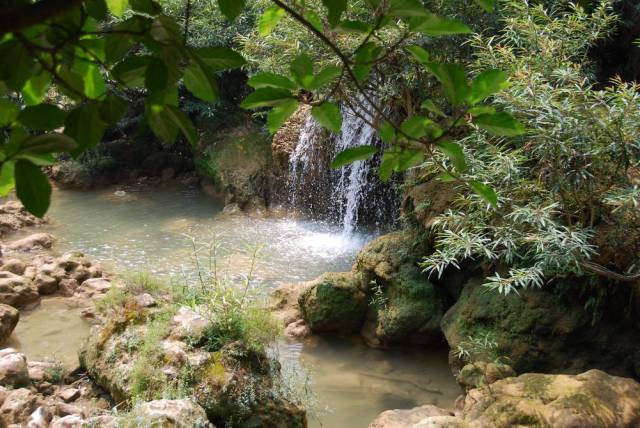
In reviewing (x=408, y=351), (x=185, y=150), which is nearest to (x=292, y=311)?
(x=408, y=351)

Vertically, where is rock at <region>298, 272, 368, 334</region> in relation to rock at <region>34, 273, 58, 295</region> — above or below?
above

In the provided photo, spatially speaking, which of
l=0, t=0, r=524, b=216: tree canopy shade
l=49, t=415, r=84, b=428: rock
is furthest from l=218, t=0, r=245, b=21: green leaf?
l=49, t=415, r=84, b=428: rock

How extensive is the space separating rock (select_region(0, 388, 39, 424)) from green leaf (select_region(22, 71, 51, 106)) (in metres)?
3.16

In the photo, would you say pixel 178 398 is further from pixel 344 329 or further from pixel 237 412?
pixel 344 329

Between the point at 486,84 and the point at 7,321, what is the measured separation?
4.94m

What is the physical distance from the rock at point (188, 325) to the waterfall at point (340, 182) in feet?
13.8

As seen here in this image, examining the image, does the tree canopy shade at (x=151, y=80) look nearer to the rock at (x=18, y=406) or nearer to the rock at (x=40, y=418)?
the rock at (x=40, y=418)

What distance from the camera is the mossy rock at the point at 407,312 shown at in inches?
184

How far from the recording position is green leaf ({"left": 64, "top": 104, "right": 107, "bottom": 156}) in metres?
0.65

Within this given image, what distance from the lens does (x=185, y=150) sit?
1149 centimetres

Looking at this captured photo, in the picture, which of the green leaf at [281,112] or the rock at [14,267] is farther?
the rock at [14,267]

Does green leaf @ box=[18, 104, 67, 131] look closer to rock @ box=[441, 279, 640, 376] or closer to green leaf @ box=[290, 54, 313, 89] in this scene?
green leaf @ box=[290, 54, 313, 89]

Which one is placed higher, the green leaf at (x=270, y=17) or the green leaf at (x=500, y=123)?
the green leaf at (x=270, y=17)

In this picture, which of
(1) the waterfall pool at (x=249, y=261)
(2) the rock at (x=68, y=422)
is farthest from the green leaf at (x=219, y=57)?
(1) the waterfall pool at (x=249, y=261)
